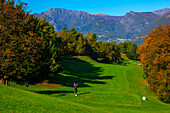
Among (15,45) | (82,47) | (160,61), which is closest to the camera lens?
(15,45)

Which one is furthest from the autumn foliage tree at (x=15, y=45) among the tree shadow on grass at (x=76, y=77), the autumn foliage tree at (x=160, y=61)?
the autumn foliage tree at (x=160, y=61)

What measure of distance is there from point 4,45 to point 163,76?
94.4 feet

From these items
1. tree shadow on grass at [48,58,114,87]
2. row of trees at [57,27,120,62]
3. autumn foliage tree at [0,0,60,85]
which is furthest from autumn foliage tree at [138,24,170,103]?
row of trees at [57,27,120,62]

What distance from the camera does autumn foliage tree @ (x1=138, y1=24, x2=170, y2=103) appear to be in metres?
33.0

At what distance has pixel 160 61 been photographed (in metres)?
36.4

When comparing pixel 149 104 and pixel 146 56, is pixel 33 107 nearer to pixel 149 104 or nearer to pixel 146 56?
pixel 149 104

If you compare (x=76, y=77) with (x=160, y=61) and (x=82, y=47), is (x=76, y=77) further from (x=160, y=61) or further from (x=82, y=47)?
(x=82, y=47)

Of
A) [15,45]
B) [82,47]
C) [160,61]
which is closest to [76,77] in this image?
[160,61]

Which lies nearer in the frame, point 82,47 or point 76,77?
point 76,77

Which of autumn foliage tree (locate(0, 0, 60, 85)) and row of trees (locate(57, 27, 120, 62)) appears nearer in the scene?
autumn foliage tree (locate(0, 0, 60, 85))

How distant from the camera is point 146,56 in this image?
42125mm

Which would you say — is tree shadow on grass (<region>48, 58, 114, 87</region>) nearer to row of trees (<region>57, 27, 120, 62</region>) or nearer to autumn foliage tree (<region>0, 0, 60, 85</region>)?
autumn foliage tree (<region>0, 0, 60, 85</region>)

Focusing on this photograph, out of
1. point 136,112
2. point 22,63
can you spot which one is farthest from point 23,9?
point 136,112

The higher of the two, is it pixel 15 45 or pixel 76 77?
pixel 15 45
